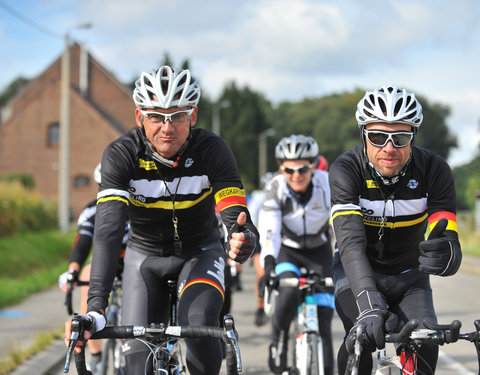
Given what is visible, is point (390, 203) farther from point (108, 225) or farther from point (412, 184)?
point (108, 225)

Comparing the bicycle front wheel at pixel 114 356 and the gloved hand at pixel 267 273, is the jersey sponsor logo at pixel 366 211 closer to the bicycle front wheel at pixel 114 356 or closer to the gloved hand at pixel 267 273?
the gloved hand at pixel 267 273

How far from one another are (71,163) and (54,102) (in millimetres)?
4679

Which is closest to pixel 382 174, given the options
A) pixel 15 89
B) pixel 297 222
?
pixel 297 222

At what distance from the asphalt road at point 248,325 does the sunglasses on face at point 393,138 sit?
2.78 meters

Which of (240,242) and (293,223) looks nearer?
(240,242)

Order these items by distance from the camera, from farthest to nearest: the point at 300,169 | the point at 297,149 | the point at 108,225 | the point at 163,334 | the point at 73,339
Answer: the point at 297,149, the point at 300,169, the point at 108,225, the point at 163,334, the point at 73,339

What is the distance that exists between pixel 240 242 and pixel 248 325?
241 inches

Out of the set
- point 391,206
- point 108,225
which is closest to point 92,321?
point 108,225

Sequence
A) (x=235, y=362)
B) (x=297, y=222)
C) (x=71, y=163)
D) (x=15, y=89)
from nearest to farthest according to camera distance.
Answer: (x=235, y=362), (x=297, y=222), (x=71, y=163), (x=15, y=89)

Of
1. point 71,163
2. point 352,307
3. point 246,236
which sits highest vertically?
point 71,163

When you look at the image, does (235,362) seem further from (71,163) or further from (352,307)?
(71,163)

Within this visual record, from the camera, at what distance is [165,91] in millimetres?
4082

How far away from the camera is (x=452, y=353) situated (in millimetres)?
7578

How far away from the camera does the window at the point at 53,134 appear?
48844 millimetres
